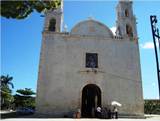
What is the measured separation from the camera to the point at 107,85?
2089 cm

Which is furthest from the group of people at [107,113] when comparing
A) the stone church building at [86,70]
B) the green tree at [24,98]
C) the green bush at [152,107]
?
the green tree at [24,98]

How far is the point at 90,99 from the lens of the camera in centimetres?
2283

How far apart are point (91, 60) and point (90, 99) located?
4.34 m

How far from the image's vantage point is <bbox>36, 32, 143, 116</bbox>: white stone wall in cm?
2002

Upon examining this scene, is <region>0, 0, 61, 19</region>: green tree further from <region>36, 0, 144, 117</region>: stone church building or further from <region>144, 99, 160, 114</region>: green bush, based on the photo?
<region>144, 99, 160, 114</region>: green bush

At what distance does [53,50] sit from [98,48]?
4.61m

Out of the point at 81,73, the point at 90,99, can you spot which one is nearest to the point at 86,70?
the point at 81,73

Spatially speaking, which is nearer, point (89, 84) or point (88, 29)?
point (89, 84)

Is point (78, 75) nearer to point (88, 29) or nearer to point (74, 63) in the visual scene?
point (74, 63)

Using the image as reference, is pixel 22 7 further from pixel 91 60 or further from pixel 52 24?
pixel 52 24

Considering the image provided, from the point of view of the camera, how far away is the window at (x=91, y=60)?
21.5 m

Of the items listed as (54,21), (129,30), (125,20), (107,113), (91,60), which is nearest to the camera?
(107,113)

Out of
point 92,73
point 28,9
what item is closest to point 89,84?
point 92,73

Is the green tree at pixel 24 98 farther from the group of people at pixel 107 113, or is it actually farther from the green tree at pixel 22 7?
the green tree at pixel 22 7
